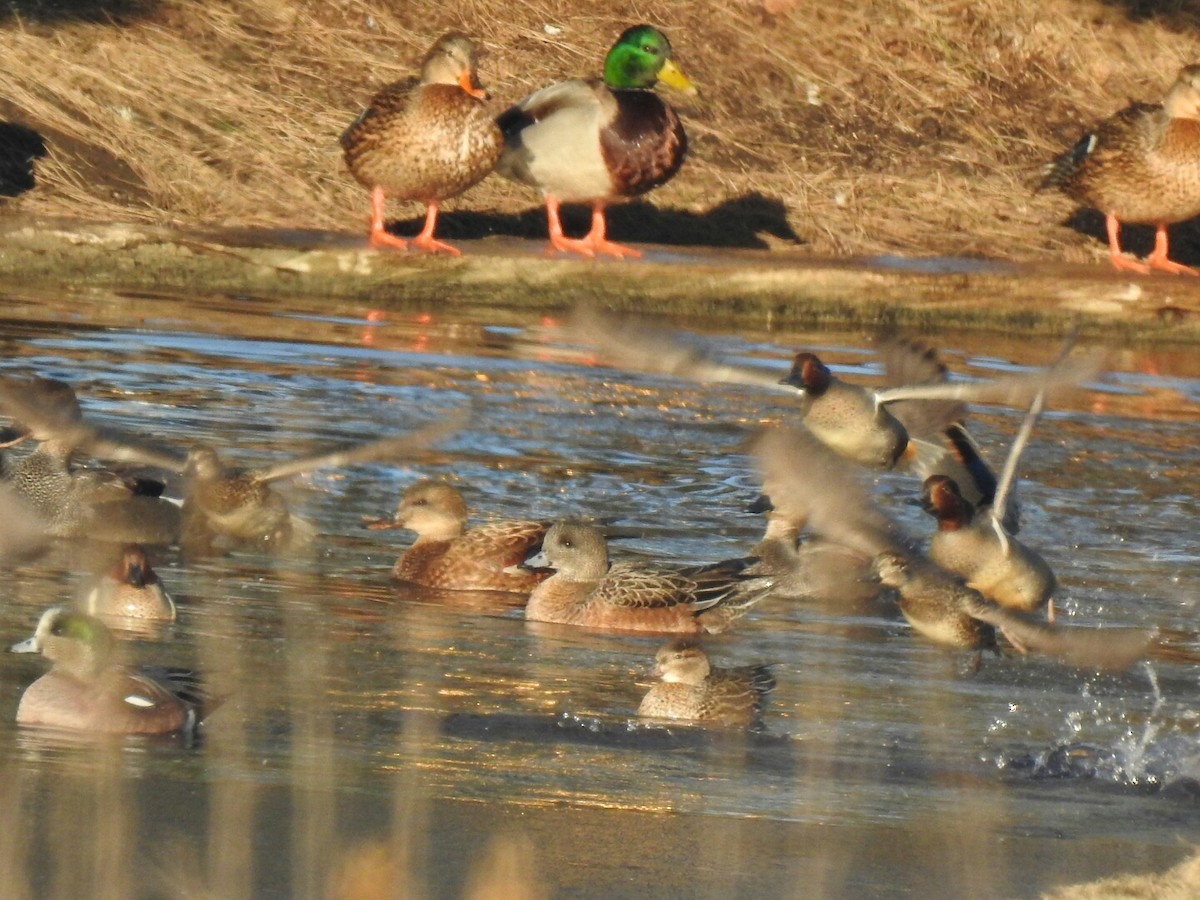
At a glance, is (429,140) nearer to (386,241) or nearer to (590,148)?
(386,241)

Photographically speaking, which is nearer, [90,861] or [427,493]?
[90,861]

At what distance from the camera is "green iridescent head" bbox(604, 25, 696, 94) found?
1477 cm

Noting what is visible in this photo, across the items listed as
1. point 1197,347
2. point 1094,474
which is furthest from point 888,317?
point 1094,474

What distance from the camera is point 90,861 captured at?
413cm

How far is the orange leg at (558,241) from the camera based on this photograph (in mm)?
13656

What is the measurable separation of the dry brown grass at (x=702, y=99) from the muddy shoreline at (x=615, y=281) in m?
0.67

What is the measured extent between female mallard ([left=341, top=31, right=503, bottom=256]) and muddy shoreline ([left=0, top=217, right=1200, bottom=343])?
1.00ft

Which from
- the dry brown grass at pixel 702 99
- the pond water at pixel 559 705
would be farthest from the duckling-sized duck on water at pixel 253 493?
the dry brown grass at pixel 702 99

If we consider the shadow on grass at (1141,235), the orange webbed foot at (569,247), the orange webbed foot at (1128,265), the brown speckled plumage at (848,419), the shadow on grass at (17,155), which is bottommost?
the brown speckled plumage at (848,419)

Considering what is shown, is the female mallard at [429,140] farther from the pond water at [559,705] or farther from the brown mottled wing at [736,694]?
the brown mottled wing at [736,694]

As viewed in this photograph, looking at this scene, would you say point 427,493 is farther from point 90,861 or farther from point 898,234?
point 898,234

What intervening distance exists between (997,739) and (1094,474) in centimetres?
407

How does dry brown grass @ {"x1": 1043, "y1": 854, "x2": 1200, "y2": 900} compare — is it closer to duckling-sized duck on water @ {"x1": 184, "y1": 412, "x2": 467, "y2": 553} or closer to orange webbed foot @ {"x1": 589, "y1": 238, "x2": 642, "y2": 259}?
duckling-sized duck on water @ {"x1": 184, "y1": 412, "x2": 467, "y2": 553}

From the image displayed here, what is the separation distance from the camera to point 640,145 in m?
13.9
